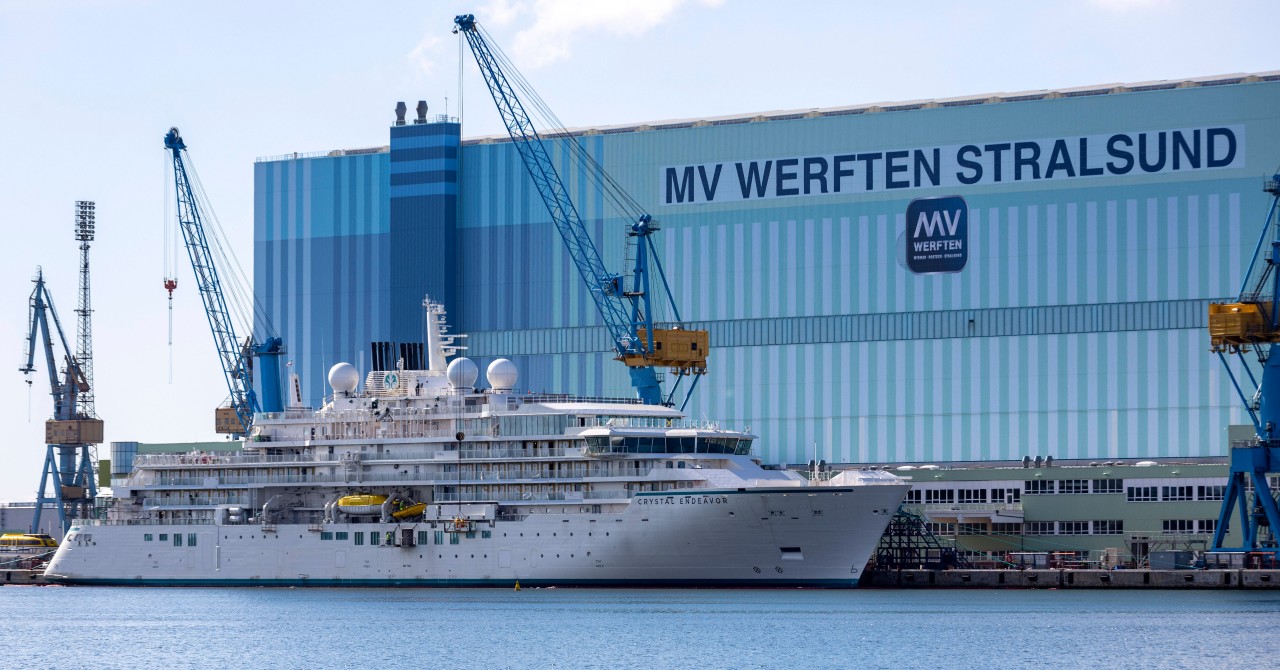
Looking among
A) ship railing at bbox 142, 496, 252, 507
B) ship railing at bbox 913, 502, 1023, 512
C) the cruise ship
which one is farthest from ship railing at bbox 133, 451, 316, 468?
ship railing at bbox 913, 502, 1023, 512

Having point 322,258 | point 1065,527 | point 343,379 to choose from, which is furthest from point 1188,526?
point 322,258

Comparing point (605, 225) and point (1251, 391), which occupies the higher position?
point (605, 225)

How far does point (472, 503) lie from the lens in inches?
4328

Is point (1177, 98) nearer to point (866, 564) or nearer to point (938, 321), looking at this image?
point (938, 321)

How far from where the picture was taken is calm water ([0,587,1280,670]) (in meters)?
76.5

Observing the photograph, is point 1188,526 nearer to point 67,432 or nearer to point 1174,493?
point 1174,493

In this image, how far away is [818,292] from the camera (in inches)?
5999

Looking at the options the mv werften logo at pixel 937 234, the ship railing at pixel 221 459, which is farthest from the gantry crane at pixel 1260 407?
the ship railing at pixel 221 459

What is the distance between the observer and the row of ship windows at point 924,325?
143 metres

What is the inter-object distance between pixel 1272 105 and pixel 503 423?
200 feet

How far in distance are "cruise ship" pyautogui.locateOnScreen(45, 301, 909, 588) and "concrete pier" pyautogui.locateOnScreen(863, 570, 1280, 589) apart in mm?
8016

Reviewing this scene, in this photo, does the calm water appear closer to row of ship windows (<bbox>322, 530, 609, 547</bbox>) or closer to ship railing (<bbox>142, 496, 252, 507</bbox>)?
row of ship windows (<bbox>322, 530, 609, 547</bbox>)

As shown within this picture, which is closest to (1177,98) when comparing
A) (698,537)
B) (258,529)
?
(698,537)

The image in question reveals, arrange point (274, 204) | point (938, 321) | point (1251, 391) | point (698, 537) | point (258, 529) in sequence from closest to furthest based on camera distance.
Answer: point (698, 537), point (258, 529), point (1251, 391), point (938, 321), point (274, 204)
